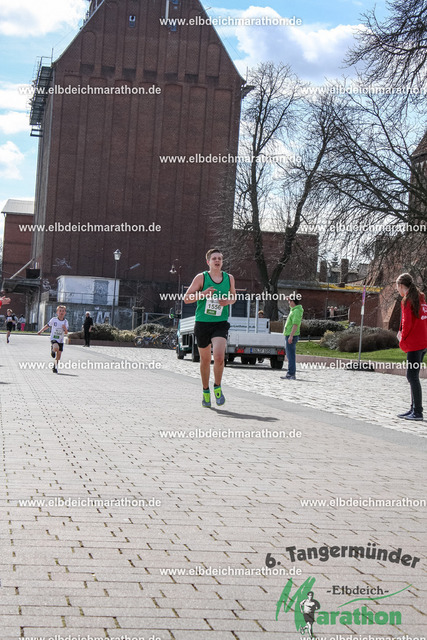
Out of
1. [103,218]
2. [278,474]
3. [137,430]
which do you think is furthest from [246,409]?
[103,218]

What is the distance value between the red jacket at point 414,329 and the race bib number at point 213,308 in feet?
8.57

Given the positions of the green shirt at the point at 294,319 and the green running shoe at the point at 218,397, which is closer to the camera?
the green running shoe at the point at 218,397

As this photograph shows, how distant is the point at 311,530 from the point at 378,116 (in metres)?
23.0

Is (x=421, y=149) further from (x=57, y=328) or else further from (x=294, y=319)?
(x=57, y=328)

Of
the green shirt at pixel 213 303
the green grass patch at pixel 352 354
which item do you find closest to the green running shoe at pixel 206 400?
the green shirt at pixel 213 303

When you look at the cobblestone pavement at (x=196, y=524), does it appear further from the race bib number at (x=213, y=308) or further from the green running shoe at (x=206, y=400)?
the race bib number at (x=213, y=308)

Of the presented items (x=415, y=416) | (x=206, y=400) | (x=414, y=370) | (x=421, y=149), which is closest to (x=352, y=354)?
(x=421, y=149)

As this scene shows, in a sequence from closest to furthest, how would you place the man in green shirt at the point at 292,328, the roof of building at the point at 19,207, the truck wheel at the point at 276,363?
the man in green shirt at the point at 292,328 < the truck wheel at the point at 276,363 < the roof of building at the point at 19,207

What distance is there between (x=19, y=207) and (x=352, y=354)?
7669 centimetres

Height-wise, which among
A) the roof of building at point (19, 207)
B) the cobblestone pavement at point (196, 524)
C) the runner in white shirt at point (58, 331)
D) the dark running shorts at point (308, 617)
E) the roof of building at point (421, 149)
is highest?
the roof of building at point (19, 207)

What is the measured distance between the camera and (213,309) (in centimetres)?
1108

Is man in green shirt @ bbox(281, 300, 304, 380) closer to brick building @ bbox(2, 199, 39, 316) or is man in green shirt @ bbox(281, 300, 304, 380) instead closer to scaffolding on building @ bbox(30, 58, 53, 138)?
scaffolding on building @ bbox(30, 58, 53, 138)

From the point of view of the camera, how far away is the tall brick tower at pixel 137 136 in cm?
6688

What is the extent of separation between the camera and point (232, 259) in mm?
47969
